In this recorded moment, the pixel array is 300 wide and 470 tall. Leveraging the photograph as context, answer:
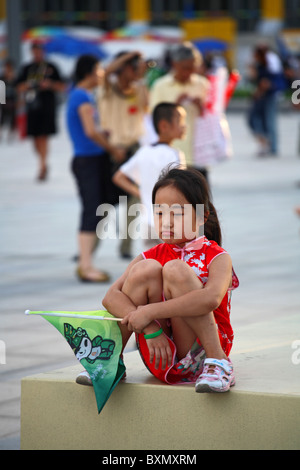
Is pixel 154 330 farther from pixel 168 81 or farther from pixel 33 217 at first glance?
pixel 33 217

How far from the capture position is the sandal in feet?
27.0

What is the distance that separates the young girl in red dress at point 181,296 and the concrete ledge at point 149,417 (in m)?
0.09

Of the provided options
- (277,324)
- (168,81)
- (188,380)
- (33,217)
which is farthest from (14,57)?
(188,380)

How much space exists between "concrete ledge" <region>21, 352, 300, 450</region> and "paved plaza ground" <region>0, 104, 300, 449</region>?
0.40 feet

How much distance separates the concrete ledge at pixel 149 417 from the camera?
3.71 metres

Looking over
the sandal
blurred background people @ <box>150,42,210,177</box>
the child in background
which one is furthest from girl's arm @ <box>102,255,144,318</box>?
blurred background people @ <box>150,42,210,177</box>

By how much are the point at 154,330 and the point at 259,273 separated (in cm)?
457

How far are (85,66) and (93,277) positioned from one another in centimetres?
161

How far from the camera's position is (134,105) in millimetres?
9133

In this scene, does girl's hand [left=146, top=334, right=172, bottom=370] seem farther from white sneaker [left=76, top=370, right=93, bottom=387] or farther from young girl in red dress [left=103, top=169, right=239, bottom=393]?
white sneaker [left=76, top=370, right=93, bottom=387]

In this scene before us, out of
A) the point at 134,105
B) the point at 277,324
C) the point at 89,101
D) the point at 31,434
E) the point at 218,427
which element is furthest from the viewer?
the point at 134,105

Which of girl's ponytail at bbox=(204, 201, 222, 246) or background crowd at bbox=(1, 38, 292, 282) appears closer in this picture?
girl's ponytail at bbox=(204, 201, 222, 246)

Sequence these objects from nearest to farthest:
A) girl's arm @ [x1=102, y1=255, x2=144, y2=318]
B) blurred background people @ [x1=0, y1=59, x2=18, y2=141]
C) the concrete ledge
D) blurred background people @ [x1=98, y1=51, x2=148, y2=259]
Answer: the concrete ledge → girl's arm @ [x1=102, y1=255, x2=144, y2=318] → blurred background people @ [x1=98, y1=51, x2=148, y2=259] → blurred background people @ [x1=0, y1=59, x2=18, y2=141]

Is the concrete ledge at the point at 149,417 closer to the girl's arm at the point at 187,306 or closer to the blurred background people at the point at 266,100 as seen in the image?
the girl's arm at the point at 187,306
